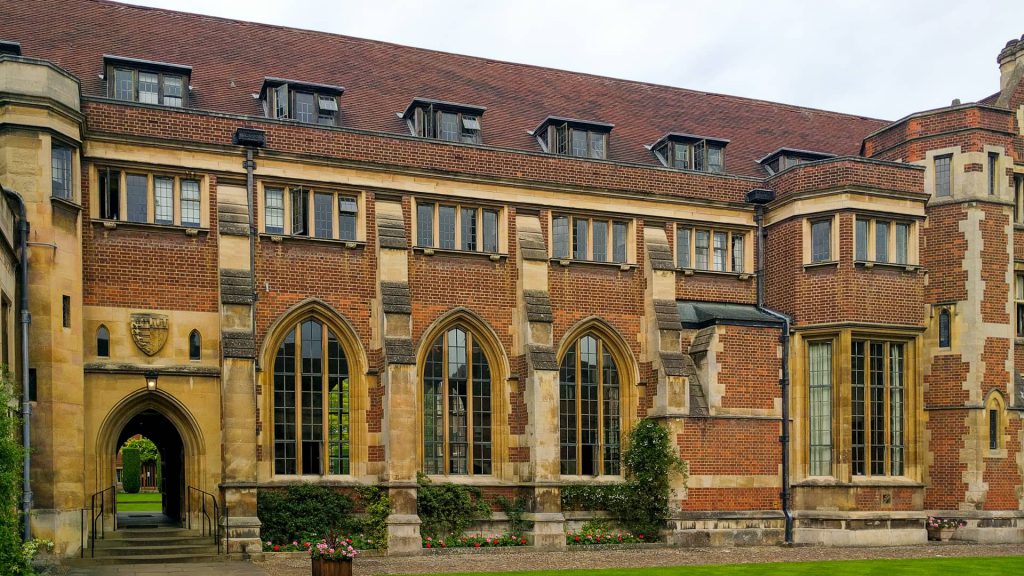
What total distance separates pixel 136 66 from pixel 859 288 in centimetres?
1886

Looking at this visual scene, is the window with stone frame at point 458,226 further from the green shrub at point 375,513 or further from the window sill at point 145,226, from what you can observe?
the green shrub at point 375,513

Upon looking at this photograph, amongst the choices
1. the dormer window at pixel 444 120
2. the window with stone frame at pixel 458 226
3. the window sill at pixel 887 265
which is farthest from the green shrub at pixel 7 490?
the window sill at pixel 887 265

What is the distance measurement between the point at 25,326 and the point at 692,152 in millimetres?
18647

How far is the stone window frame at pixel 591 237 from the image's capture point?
89.9 ft

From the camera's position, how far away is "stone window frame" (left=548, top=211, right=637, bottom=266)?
1079 inches

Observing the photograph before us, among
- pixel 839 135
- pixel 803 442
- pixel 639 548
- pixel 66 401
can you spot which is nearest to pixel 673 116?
pixel 839 135

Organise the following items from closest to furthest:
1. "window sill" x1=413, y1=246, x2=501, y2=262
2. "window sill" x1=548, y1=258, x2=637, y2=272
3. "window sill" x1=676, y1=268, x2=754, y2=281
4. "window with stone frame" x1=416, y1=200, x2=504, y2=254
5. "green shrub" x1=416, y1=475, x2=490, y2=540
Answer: "green shrub" x1=416, y1=475, x2=490, y2=540 → "window sill" x1=413, y1=246, x2=501, y2=262 → "window with stone frame" x1=416, y1=200, x2=504, y2=254 → "window sill" x1=548, y1=258, x2=637, y2=272 → "window sill" x1=676, y1=268, x2=754, y2=281

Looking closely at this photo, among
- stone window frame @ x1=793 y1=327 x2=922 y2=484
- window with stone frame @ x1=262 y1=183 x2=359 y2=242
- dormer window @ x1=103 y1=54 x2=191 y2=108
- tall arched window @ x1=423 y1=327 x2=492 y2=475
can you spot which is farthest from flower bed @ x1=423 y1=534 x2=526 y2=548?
dormer window @ x1=103 y1=54 x2=191 y2=108

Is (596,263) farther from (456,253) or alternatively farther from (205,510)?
(205,510)

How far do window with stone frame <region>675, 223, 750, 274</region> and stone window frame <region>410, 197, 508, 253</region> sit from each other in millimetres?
5113

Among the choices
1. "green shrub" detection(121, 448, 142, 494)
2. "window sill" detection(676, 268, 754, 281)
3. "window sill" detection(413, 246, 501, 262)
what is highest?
"window sill" detection(413, 246, 501, 262)

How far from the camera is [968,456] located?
27500 mm

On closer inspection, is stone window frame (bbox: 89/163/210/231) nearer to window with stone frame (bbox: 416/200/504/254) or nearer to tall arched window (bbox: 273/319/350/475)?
tall arched window (bbox: 273/319/350/475)

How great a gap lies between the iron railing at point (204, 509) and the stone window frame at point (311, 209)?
5.98m
